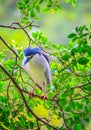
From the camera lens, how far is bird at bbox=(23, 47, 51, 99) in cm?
109

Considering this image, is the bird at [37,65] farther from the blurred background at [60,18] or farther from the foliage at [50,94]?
the blurred background at [60,18]

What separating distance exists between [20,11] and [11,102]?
1.01ft

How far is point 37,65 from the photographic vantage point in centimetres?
109

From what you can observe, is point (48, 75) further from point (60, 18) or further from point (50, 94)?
point (60, 18)

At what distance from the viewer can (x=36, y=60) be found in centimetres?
108

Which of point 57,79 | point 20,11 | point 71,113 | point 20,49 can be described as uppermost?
point 20,11

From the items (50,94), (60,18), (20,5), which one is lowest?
(50,94)

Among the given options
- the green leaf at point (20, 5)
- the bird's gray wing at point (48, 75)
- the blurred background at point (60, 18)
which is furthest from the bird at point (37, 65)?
the blurred background at point (60, 18)

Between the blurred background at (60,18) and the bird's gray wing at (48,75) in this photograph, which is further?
the blurred background at (60,18)

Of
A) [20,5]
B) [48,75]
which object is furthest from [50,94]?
[20,5]

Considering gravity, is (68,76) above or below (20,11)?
below

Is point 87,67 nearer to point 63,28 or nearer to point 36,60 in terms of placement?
point 36,60

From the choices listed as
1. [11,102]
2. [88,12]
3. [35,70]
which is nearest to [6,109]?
[11,102]

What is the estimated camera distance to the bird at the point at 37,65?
3.56ft
